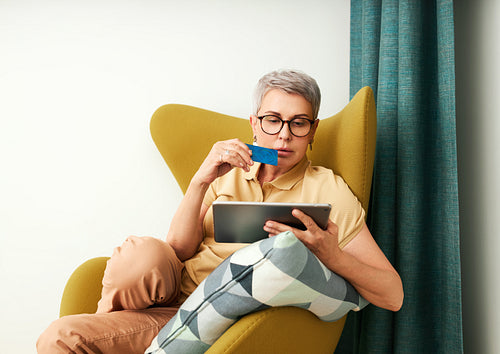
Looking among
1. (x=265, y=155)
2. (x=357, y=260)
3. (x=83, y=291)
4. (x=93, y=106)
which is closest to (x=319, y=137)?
(x=265, y=155)

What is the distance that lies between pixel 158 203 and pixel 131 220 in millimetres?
149

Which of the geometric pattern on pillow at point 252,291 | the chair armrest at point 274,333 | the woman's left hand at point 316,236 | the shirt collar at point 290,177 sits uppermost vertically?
the shirt collar at point 290,177

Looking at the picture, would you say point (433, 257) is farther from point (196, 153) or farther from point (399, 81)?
point (196, 153)

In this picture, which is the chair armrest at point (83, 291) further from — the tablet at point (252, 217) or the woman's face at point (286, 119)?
the woman's face at point (286, 119)

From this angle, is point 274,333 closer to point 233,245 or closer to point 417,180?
point 233,245

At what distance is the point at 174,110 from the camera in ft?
5.18

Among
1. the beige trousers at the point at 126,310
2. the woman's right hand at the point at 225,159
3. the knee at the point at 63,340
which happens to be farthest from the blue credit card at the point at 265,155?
the knee at the point at 63,340

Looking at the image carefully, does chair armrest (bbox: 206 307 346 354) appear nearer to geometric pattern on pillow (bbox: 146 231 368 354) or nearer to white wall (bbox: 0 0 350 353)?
geometric pattern on pillow (bbox: 146 231 368 354)

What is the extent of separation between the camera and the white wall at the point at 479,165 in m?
1.17

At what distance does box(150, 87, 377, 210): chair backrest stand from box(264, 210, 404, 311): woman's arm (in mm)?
224

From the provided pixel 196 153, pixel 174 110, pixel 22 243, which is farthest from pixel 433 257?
pixel 22 243

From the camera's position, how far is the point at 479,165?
1.26 m

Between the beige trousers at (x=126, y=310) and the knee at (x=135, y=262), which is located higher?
the knee at (x=135, y=262)

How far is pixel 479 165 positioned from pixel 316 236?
0.72m
